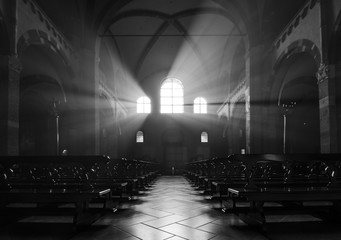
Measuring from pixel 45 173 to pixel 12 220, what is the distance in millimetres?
2859

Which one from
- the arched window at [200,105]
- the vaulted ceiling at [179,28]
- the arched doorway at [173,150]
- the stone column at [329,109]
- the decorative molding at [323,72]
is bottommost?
the arched doorway at [173,150]

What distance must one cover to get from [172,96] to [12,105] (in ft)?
61.1

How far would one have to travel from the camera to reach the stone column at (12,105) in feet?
24.7

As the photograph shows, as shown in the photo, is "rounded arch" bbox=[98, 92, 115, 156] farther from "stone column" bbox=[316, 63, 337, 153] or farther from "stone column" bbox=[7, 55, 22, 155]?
"stone column" bbox=[316, 63, 337, 153]

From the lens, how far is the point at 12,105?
25.3 ft

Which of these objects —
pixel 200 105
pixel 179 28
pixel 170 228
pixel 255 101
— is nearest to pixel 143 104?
pixel 200 105

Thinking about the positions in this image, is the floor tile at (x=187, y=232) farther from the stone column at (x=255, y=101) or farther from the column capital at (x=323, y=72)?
the stone column at (x=255, y=101)

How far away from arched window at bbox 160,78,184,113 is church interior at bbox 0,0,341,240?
0.11 m

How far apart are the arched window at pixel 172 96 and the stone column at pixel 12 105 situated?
18016mm

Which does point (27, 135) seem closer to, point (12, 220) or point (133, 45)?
point (133, 45)

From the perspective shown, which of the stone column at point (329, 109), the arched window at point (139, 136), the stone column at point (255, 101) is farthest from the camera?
the arched window at point (139, 136)

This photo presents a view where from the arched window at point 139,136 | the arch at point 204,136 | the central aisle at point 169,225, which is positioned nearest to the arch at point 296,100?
the central aisle at point 169,225

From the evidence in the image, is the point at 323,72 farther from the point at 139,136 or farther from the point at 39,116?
the point at 139,136

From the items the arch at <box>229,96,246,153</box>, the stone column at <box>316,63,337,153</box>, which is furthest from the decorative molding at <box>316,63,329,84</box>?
the arch at <box>229,96,246,153</box>
